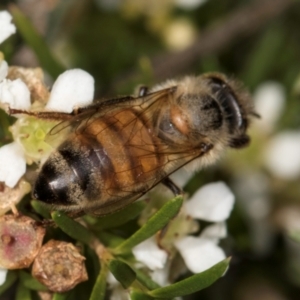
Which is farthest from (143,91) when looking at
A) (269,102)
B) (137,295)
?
Answer: (269,102)

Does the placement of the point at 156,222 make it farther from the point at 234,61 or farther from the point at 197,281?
the point at 234,61

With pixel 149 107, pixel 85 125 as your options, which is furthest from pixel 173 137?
pixel 85 125

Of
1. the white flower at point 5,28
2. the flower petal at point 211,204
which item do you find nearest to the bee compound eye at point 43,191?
the white flower at point 5,28

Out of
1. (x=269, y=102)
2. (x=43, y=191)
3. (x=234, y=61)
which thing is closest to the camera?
(x=43, y=191)

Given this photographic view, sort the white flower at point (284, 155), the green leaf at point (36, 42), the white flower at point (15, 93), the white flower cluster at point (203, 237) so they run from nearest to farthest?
the white flower at point (15, 93), the white flower cluster at point (203, 237), the green leaf at point (36, 42), the white flower at point (284, 155)

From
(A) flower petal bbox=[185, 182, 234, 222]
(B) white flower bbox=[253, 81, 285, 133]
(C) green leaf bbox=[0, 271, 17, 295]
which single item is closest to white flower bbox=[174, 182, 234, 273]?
(A) flower petal bbox=[185, 182, 234, 222]

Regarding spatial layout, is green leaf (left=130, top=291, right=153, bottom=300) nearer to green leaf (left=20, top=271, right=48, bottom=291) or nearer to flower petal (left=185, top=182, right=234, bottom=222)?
green leaf (left=20, top=271, right=48, bottom=291)

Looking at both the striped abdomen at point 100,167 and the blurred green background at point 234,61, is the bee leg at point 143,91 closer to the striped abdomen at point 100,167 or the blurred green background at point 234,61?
the striped abdomen at point 100,167
